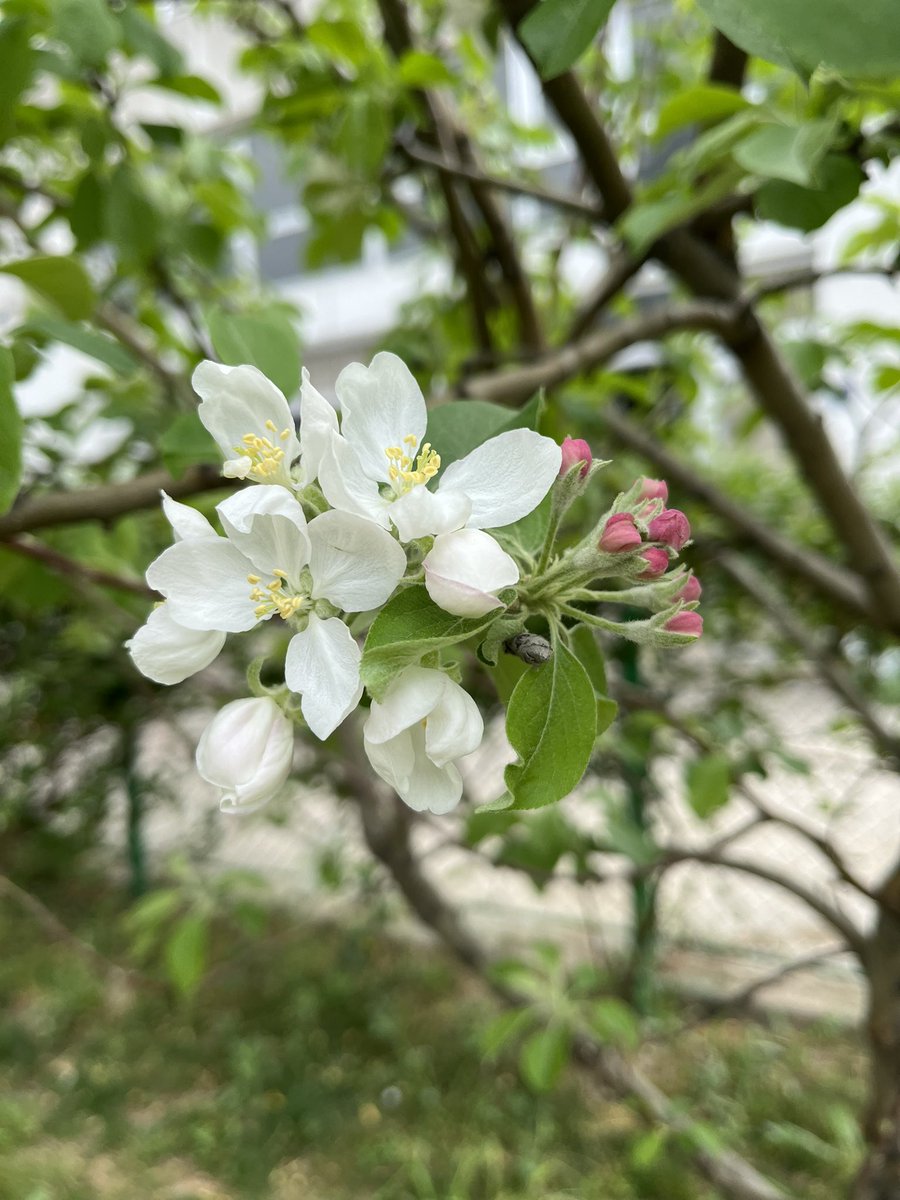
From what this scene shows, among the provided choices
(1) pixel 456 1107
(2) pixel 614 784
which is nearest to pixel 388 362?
(1) pixel 456 1107

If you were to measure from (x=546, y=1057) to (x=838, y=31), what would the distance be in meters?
1.26

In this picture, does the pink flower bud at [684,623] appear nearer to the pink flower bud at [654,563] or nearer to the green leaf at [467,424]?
the pink flower bud at [654,563]

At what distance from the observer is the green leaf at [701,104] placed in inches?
24.5

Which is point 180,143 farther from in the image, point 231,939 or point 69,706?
point 231,939

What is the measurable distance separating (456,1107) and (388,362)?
174 cm

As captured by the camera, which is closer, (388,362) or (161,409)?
(388,362)

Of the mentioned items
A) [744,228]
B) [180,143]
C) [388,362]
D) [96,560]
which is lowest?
[96,560]

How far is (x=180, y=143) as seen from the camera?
3.40 ft

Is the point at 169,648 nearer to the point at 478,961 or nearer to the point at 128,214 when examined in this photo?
the point at 128,214

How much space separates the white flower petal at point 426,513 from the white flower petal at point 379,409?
6 cm

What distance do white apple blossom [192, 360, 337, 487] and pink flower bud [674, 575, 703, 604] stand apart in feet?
0.58

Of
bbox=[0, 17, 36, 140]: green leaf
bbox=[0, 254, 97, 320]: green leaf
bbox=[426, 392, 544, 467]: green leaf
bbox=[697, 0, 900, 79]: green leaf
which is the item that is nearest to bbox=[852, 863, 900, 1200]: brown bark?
bbox=[426, 392, 544, 467]: green leaf

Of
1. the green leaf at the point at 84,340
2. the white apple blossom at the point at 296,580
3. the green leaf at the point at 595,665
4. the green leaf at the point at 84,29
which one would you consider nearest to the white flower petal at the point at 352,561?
the white apple blossom at the point at 296,580

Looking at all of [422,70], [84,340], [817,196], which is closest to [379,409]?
[84,340]
